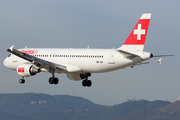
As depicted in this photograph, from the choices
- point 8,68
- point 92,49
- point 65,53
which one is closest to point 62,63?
point 65,53

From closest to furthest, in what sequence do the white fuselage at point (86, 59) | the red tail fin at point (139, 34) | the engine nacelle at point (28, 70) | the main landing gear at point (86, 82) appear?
the red tail fin at point (139, 34) < the white fuselage at point (86, 59) < the engine nacelle at point (28, 70) < the main landing gear at point (86, 82)

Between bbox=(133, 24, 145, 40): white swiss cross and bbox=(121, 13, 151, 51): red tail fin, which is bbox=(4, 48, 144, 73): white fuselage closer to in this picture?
bbox=(121, 13, 151, 51): red tail fin

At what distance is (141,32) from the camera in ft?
176

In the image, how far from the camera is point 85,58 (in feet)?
186

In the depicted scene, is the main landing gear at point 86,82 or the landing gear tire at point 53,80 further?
the main landing gear at point 86,82

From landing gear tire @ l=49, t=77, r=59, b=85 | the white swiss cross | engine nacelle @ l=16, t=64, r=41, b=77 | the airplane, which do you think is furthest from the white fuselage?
engine nacelle @ l=16, t=64, r=41, b=77

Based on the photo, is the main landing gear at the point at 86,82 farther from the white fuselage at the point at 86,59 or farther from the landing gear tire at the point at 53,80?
the landing gear tire at the point at 53,80

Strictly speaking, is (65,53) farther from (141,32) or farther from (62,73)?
(141,32)

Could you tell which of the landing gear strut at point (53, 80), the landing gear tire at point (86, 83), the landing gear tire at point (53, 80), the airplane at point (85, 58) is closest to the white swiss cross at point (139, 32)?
the airplane at point (85, 58)

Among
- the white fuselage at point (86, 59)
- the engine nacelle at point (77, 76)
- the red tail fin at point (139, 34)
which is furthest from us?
the engine nacelle at point (77, 76)

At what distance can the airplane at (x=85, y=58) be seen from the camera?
53156 millimetres

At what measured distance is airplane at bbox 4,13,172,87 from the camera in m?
53.2

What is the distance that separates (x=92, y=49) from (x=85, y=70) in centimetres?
378

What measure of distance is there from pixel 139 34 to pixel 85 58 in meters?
9.82
